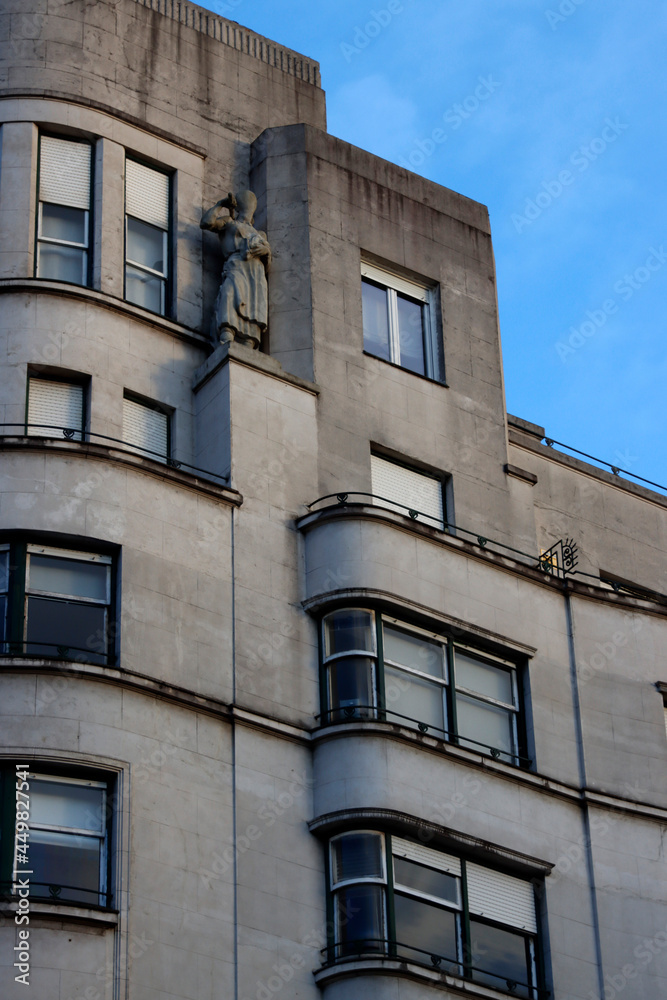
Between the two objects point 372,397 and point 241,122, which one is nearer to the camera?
point 372,397

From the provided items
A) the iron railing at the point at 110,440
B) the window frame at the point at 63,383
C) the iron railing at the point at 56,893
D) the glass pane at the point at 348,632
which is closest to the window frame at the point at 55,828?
the iron railing at the point at 56,893

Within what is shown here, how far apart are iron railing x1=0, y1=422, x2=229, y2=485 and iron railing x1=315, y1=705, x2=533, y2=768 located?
14.3ft

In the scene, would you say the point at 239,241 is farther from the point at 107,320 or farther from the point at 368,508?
the point at 368,508

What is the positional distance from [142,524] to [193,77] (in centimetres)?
1099

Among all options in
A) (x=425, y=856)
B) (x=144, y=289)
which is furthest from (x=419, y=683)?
(x=144, y=289)

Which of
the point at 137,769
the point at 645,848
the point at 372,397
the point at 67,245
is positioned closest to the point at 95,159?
the point at 67,245

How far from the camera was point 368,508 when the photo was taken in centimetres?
3369

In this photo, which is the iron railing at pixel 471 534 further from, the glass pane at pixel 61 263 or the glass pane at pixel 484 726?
Result: the glass pane at pixel 61 263

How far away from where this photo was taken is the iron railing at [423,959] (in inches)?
1166

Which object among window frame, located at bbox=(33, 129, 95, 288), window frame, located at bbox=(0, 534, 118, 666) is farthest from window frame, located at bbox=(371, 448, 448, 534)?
window frame, located at bbox=(33, 129, 95, 288)

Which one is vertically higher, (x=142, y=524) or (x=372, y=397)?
(x=372, y=397)

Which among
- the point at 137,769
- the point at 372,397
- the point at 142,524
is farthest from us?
the point at 372,397

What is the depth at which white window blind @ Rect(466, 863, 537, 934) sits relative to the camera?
104ft

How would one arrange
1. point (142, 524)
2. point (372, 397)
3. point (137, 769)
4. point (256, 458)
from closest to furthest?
point (137, 769) → point (142, 524) → point (256, 458) → point (372, 397)
